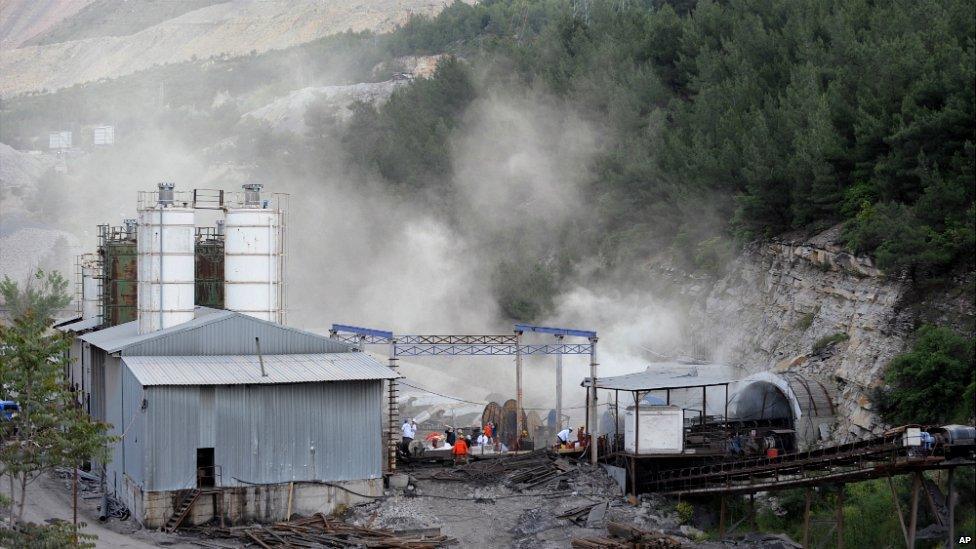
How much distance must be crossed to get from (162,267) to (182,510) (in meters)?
10.3

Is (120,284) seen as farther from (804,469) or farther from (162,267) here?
(804,469)

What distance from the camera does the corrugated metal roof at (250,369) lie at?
33875 mm

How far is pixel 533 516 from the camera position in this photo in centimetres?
3381

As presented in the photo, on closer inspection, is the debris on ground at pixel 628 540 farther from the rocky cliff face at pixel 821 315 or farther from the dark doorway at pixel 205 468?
the dark doorway at pixel 205 468

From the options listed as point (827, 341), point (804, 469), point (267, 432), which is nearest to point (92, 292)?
point (267, 432)

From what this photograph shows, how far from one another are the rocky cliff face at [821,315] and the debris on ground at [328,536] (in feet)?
38.9

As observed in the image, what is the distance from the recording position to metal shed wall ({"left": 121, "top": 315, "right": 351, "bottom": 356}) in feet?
119

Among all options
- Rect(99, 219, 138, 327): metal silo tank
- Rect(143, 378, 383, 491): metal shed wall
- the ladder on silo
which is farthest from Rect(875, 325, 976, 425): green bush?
Rect(99, 219, 138, 327): metal silo tank

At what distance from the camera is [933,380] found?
110ft

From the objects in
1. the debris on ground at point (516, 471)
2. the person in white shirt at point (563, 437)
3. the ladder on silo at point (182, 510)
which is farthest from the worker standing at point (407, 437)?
the ladder on silo at point (182, 510)

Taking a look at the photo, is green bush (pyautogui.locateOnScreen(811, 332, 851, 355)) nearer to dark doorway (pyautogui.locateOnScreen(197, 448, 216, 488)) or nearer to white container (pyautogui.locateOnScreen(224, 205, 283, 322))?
white container (pyautogui.locateOnScreen(224, 205, 283, 322))

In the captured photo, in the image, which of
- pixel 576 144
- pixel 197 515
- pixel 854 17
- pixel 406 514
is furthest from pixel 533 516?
pixel 576 144

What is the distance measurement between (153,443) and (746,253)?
24581mm

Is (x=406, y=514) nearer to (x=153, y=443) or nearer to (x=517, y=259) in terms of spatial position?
(x=153, y=443)
